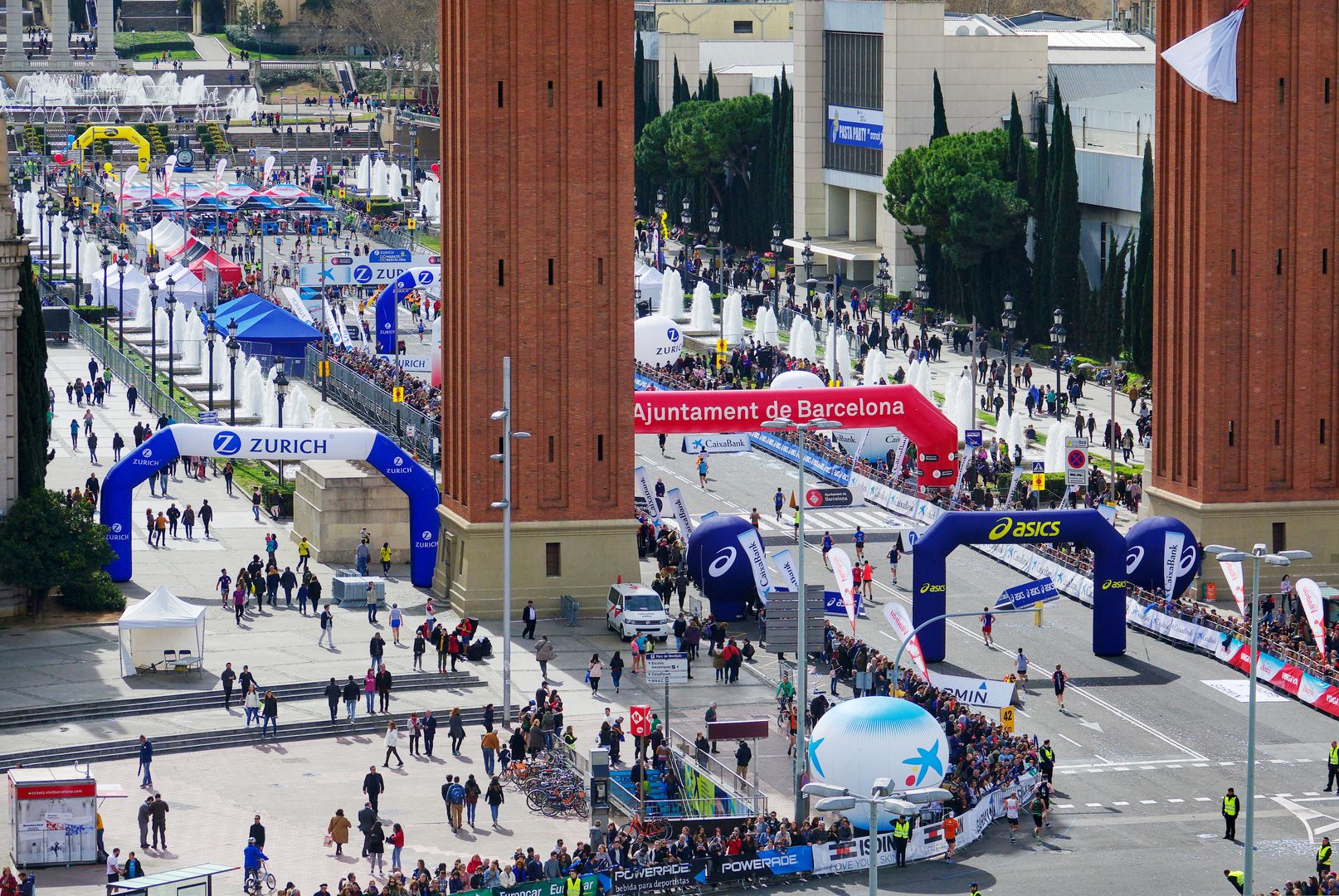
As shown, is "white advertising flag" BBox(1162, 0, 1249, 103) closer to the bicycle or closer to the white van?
the white van

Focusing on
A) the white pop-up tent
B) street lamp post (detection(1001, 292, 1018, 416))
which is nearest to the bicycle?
the white pop-up tent

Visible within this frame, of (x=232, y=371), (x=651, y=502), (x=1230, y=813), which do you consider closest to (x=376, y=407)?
(x=232, y=371)

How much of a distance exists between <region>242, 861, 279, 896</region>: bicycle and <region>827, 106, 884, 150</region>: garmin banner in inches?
3476

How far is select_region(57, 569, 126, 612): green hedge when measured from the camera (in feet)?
241

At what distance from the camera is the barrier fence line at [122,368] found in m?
105

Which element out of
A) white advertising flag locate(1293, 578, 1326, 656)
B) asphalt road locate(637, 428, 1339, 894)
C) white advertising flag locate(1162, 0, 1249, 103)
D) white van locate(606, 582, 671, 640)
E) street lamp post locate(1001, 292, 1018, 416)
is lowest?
asphalt road locate(637, 428, 1339, 894)

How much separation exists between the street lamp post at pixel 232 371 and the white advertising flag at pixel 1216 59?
125 ft

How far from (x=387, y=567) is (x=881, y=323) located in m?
47.6

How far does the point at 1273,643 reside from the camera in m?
A: 69.9

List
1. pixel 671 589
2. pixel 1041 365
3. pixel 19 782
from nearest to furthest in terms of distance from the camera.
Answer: pixel 19 782, pixel 671 589, pixel 1041 365

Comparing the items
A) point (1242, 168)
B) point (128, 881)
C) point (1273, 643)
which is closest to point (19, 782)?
point (128, 881)

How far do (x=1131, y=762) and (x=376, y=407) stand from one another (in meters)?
47.3

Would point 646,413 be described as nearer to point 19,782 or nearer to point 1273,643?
point 1273,643

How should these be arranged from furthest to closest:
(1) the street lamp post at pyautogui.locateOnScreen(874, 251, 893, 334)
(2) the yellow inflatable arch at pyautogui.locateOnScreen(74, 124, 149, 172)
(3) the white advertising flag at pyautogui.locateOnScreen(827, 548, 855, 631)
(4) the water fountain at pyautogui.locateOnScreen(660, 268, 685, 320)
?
(2) the yellow inflatable arch at pyautogui.locateOnScreen(74, 124, 149, 172) → (1) the street lamp post at pyautogui.locateOnScreen(874, 251, 893, 334) → (4) the water fountain at pyautogui.locateOnScreen(660, 268, 685, 320) → (3) the white advertising flag at pyautogui.locateOnScreen(827, 548, 855, 631)
